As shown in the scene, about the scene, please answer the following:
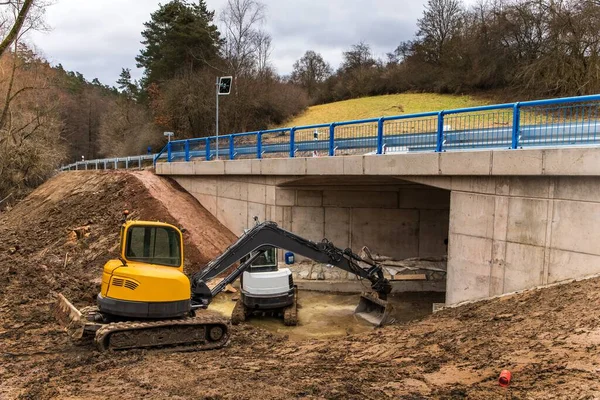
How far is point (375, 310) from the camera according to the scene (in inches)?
456

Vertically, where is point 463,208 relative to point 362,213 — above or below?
above

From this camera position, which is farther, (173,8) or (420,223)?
(173,8)

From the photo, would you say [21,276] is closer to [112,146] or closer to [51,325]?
[51,325]

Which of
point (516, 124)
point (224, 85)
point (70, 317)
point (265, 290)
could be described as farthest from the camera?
point (224, 85)

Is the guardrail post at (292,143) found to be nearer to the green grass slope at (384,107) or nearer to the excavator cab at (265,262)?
the excavator cab at (265,262)

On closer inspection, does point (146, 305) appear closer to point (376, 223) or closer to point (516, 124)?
point (516, 124)

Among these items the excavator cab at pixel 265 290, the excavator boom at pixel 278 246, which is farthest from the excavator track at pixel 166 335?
the excavator cab at pixel 265 290

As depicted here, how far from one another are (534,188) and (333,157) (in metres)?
5.81

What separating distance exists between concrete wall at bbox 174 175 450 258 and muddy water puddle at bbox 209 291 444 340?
86.1 inches

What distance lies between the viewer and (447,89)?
4128 cm

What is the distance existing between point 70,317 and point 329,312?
6716 mm

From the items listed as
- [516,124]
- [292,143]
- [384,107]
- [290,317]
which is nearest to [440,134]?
[516,124]

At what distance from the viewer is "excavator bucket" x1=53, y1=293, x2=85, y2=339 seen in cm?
771

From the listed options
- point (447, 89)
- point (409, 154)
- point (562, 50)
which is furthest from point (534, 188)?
point (447, 89)
